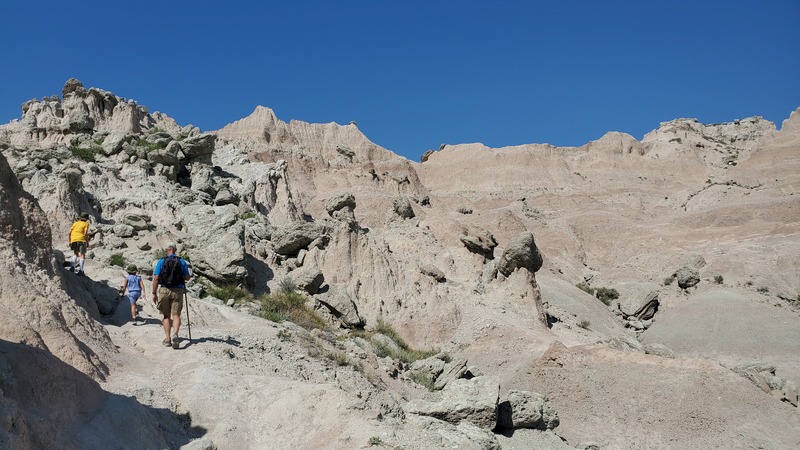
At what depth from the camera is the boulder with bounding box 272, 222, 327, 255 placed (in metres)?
19.4

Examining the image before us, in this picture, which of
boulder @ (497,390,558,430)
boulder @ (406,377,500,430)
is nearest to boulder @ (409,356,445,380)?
boulder @ (497,390,558,430)

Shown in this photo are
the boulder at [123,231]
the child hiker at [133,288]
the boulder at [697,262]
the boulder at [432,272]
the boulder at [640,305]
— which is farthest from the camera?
the boulder at [697,262]

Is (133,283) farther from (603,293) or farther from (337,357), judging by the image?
(603,293)

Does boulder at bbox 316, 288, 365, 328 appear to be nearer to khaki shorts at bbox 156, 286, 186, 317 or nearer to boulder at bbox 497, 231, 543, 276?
boulder at bbox 497, 231, 543, 276

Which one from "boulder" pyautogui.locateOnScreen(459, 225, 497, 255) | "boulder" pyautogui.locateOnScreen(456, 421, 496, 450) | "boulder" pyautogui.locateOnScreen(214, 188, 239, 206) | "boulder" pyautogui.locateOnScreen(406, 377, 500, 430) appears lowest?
"boulder" pyautogui.locateOnScreen(456, 421, 496, 450)

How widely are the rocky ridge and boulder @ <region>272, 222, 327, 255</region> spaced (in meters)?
0.04

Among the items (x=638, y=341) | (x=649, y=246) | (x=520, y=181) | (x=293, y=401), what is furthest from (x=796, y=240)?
(x=293, y=401)

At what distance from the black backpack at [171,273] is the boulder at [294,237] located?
1008 centimetres

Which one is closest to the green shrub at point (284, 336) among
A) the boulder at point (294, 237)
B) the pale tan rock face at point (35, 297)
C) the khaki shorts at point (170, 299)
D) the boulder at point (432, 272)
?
the khaki shorts at point (170, 299)

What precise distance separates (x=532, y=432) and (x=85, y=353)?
24.3ft

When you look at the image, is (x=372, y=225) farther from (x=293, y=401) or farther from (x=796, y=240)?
(x=293, y=401)

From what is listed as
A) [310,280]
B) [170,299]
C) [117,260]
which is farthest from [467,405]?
[117,260]

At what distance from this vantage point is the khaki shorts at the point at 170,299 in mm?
9094

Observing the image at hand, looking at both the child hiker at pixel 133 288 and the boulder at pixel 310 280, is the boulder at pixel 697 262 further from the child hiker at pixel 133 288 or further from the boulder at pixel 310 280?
the child hiker at pixel 133 288
